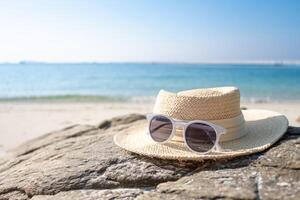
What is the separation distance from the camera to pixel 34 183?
2172mm

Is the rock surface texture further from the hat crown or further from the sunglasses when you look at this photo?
the hat crown

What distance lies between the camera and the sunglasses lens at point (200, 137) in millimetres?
2002

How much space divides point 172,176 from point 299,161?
2.15ft

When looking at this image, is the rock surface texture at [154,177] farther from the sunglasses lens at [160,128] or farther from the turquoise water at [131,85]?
the turquoise water at [131,85]

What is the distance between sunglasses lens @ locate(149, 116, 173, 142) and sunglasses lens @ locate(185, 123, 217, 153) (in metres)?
0.13

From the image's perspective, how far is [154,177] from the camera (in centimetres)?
201

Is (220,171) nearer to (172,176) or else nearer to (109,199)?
(172,176)

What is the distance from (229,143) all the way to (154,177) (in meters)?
0.47

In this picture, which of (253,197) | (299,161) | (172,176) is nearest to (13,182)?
(172,176)

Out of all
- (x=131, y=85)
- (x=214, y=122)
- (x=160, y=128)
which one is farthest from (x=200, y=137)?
(x=131, y=85)

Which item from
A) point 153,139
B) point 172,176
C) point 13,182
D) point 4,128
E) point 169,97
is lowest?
point 4,128

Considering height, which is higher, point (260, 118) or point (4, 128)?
point (260, 118)

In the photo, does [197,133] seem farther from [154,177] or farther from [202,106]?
[154,177]

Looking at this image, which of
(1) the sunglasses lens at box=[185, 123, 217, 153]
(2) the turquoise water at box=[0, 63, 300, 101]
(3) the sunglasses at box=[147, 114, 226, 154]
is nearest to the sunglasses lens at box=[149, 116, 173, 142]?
(3) the sunglasses at box=[147, 114, 226, 154]
